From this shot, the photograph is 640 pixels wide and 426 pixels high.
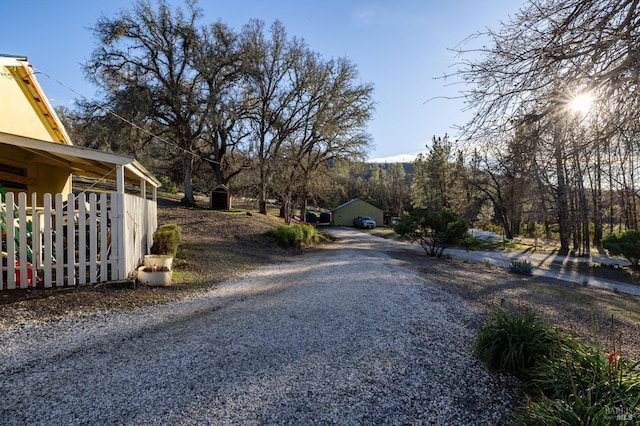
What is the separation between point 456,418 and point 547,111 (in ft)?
9.48

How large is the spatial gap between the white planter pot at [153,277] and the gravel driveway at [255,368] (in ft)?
4.66

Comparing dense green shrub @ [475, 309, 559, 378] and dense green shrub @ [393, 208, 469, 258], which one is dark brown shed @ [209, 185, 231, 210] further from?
dense green shrub @ [475, 309, 559, 378]

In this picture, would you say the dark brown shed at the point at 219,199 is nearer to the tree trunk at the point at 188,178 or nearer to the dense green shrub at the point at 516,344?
the tree trunk at the point at 188,178

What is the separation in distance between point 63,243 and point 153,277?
1.58 m

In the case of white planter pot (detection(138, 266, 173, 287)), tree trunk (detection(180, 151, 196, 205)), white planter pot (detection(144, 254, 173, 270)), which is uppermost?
tree trunk (detection(180, 151, 196, 205))

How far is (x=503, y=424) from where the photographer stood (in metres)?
2.47

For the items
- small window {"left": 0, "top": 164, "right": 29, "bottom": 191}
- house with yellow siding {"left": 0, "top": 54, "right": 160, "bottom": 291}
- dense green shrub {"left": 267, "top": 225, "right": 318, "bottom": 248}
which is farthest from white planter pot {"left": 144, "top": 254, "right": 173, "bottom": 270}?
dense green shrub {"left": 267, "top": 225, "right": 318, "bottom": 248}

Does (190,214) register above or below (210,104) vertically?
below

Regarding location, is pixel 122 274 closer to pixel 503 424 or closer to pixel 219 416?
pixel 219 416

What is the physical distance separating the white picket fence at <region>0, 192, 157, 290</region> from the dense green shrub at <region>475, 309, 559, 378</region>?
19.1 ft

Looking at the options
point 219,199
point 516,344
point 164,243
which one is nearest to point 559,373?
point 516,344

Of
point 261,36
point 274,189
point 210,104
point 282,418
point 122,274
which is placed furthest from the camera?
point 274,189

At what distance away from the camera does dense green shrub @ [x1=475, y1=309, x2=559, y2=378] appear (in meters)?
3.19

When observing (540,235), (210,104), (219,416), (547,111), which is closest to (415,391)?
(219,416)
